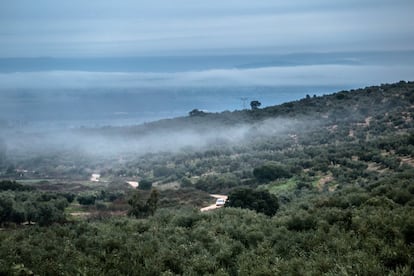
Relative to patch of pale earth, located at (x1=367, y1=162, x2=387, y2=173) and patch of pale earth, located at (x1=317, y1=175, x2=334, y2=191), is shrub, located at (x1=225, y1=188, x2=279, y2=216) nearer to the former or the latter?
patch of pale earth, located at (x1=317, y1=175, x2=334, y2=191)

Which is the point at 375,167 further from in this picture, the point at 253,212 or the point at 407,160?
the point at 253,212

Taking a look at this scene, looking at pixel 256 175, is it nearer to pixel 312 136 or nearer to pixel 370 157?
pixel 370 157

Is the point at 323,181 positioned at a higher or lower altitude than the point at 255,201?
lower

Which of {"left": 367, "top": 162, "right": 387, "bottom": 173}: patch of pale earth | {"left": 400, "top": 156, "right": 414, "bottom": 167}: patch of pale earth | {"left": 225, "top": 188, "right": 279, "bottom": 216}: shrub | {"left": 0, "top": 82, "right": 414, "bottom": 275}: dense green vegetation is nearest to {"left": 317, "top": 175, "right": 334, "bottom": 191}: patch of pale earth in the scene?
{"left": 0, "top": 82, "right": 414, "bottom": 275}: dense green vegetation

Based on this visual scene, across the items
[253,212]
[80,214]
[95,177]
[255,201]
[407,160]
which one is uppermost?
[253,212]

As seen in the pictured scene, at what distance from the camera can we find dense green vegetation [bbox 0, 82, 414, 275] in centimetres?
1923

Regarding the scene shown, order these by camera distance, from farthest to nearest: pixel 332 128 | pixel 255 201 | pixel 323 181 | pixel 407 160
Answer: pixel 332 128 < pixel 323 181 < pixel 407 160 < pixel 255 201

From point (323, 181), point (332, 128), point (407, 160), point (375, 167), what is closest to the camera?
point (407, 160)

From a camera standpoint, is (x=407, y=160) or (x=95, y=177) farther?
Answer: (x=95, y=177)

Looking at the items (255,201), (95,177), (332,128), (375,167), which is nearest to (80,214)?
(255,201)

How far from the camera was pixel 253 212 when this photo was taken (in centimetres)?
3256

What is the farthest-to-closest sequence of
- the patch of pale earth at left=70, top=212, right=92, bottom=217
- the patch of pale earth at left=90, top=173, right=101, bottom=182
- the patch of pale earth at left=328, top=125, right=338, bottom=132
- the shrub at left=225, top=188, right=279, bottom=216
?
the patch of pale earth at left=90, top=173, right=101, bottom=182 → the patch of pale earth at left=328, top=125, right=338, bottom=132 → the patch of pale earth at left=70, top=212, right=92, bottom=217 → the shrub at left=225, top=188, right=279, bottom=216

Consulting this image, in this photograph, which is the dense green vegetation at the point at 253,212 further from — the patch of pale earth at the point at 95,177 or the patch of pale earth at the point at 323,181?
the patch of pale earth at the point at 95,177

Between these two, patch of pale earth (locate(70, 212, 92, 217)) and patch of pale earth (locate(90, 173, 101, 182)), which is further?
patch of pale earth (locate(90, 173, 101, 182))
